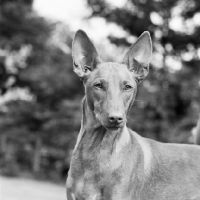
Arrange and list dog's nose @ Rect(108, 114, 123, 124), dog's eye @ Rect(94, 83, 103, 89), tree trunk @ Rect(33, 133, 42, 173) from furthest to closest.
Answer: tree trunk @ Rect(33, 133, 42, 173) < dog's eye @ Rect(94, 83, 103, 89) < dog's nose @ Rect(108, 114, 123, 124)

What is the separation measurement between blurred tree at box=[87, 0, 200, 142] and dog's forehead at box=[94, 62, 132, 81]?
16.9m

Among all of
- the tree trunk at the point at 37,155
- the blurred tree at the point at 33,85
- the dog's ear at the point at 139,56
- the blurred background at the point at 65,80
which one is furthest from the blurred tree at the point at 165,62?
the dog's ear at the point at 139,56

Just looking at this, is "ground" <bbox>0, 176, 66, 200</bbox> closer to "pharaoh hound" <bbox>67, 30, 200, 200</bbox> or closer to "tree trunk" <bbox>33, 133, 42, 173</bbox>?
"tree trunk" <bbox>33, 133, 42, 173</bbox>

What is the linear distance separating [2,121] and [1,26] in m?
7.64

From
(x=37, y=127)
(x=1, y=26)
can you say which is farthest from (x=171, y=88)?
(x=1, y=26)

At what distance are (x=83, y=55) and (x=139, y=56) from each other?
27.5 inches

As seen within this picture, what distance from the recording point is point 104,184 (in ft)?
14.6

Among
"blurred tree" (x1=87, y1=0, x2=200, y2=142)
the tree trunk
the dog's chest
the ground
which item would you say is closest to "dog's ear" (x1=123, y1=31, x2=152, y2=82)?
the dog's chest

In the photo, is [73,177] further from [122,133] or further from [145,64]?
[145,64]

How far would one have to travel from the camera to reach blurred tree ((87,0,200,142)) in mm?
21875

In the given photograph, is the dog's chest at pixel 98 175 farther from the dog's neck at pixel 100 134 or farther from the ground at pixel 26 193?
the ground at pixel 26 193

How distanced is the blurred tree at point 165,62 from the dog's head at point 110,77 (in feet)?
54.6

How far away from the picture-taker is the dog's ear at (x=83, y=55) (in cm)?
496

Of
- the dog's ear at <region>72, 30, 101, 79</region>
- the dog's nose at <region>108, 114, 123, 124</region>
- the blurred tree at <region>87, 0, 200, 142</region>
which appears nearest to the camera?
the dog's nose at <region>108, 114, 123, 124</region>
